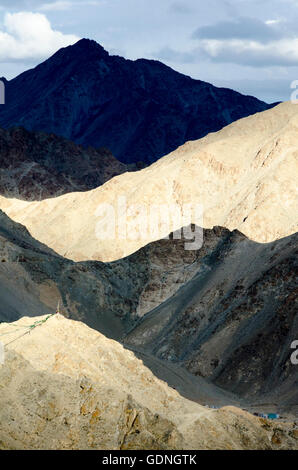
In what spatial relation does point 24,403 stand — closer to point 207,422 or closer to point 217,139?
point 207,422

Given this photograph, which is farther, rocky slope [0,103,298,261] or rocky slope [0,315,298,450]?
rocky slope [0,103,298,261]

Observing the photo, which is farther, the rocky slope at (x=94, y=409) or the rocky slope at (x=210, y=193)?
the rocky slope at (x=210, y=193)

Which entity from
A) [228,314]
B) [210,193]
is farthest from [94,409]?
[210,193]

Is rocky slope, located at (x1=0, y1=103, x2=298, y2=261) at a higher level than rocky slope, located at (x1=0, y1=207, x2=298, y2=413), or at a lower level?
higher

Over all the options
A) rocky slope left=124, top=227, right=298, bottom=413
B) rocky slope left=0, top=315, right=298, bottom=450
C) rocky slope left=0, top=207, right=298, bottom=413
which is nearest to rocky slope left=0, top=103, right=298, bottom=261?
rocky slope left=124, top=227, right=298, bottom=413

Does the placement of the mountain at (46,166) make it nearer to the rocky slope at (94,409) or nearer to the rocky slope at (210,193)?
the rocky slope at (210,193)

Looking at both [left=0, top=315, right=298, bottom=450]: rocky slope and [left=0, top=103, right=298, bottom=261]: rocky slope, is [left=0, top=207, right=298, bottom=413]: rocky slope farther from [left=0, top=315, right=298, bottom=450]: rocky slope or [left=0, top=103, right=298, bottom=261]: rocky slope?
[left=0, top=315, right=298, bottom=450]: rocky slope

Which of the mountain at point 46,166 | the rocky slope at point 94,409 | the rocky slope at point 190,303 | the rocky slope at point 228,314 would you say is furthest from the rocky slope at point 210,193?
the rocky slope at point 94,409
